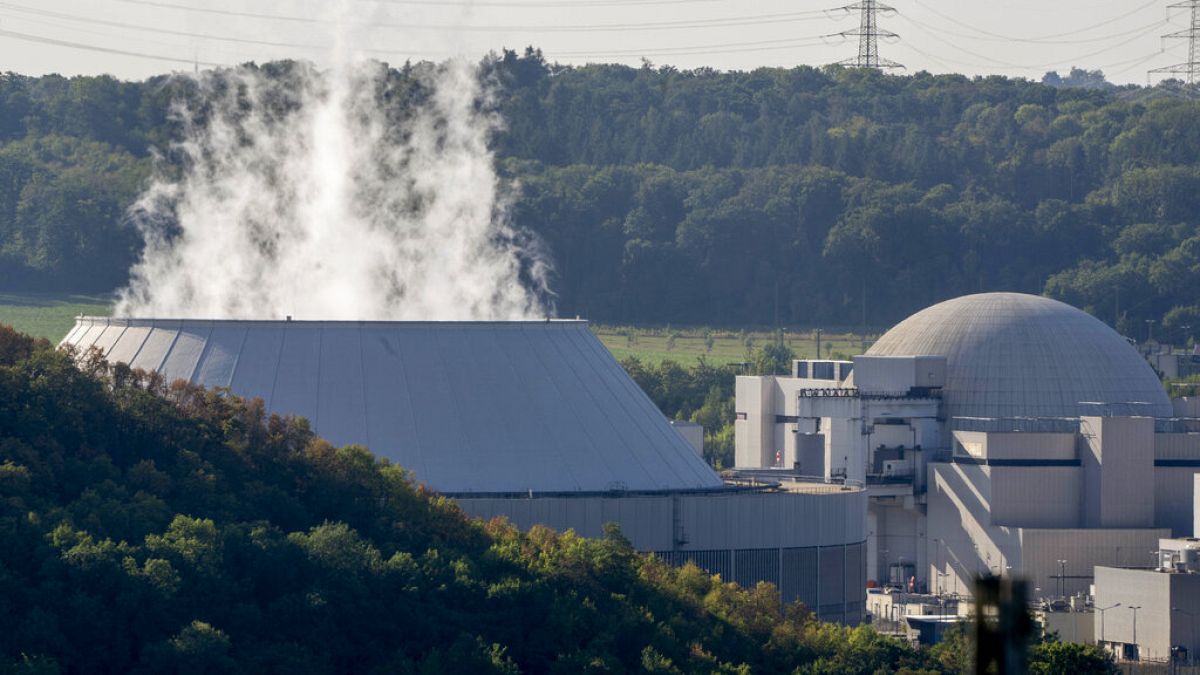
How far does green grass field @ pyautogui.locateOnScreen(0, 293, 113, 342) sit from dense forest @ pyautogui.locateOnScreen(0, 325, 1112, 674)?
79.3 metres

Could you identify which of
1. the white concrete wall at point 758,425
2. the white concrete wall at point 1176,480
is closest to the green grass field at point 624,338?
the white concrete wall at point 758,425

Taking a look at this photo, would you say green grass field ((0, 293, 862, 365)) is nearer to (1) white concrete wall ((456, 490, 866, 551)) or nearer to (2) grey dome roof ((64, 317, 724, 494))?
(2) grey dome roof ((64, 317, 724, 494))

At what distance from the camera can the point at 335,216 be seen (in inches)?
3415

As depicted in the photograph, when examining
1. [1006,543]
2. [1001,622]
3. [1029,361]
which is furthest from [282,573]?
[1029,361]

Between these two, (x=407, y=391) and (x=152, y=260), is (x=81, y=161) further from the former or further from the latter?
(x=407, y=391)

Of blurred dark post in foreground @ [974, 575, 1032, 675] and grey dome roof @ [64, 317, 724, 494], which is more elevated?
grey dome roof @ [64, 317, 724, 494]

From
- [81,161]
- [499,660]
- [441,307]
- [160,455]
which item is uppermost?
[81,161]

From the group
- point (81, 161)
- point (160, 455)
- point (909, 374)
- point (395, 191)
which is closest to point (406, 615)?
point (160, 455)

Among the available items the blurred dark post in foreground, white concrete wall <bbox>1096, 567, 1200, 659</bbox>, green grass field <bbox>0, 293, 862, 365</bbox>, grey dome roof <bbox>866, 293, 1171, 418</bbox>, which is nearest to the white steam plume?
white concrete wall <bbox>1096, 567, 1200, 659</bbox>

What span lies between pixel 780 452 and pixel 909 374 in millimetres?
9373

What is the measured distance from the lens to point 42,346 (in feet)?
222

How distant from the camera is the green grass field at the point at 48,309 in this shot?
148375 millimetres

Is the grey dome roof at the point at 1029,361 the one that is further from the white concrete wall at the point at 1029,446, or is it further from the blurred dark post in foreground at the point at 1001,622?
the blurred dark post in foreground at the point at 1001,622

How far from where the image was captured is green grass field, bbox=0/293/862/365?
15326 cm
